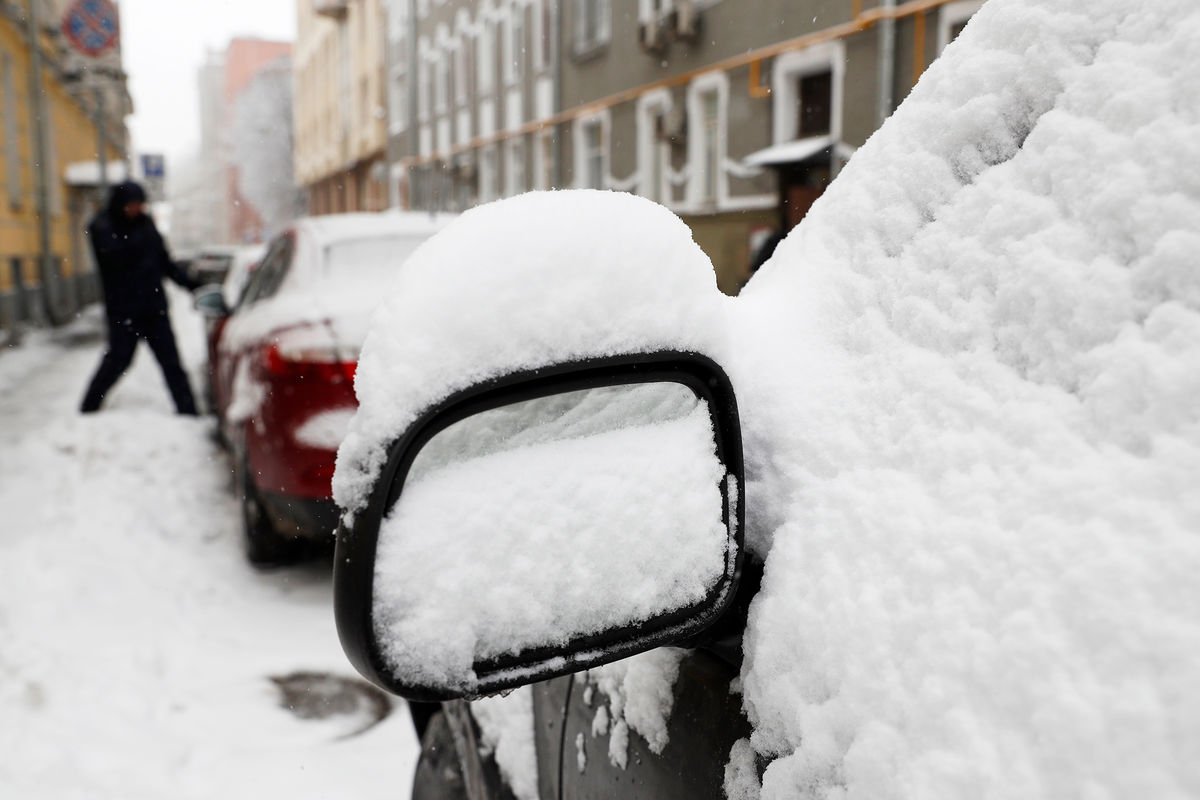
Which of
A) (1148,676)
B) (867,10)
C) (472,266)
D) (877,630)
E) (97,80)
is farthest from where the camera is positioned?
(97,80)

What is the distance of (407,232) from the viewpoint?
16.7 feet

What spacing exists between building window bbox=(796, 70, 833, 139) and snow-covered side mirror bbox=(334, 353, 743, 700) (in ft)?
37.7

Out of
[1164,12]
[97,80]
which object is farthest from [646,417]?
[97,80]

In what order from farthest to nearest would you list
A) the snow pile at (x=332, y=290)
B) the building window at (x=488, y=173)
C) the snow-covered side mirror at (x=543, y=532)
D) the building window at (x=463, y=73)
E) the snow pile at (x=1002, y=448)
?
the building window at (x=463, y=73), the building window at (x=488, y=173), the snow pile at (x=332, y=290), the snow-covered side mirror at (x=543, y=532), the snow pile at (x=1002, y=448)

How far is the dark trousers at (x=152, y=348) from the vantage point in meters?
7.51

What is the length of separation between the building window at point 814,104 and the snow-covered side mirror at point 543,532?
452 inches

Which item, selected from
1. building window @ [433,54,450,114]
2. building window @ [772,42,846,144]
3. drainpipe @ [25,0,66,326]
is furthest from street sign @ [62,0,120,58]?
building window @ [772,42,846,144]

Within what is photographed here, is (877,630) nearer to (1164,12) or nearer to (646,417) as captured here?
(646,417)

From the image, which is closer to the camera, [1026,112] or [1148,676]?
[1148,676]

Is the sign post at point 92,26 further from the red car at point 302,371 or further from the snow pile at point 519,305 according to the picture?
the snow pile at point 519,305

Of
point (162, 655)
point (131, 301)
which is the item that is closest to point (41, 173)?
point (131, 301)

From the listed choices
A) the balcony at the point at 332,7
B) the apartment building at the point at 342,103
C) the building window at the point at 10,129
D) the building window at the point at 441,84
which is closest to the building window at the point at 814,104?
the building window at the point at 10,129

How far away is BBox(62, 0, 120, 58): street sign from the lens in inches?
643

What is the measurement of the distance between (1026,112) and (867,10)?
34.3ft
